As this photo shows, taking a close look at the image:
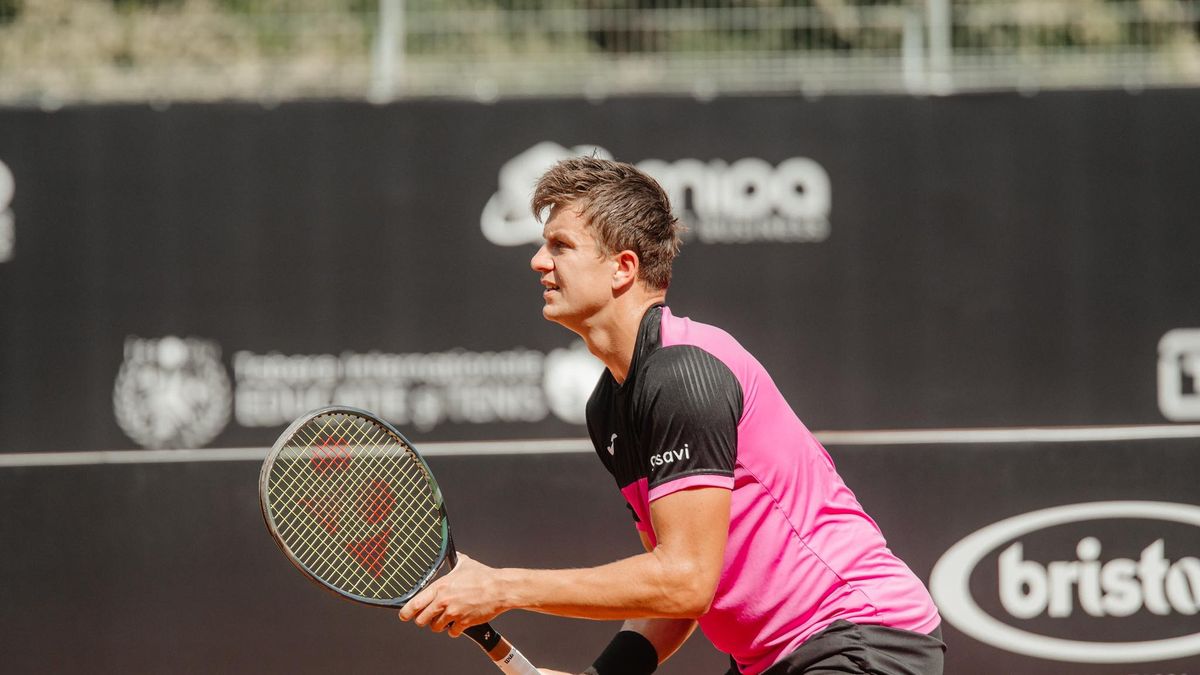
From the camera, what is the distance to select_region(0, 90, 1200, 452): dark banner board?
4891 mm

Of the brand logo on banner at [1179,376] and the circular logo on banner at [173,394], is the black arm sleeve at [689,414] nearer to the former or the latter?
the circular logo on banner at [173,394]

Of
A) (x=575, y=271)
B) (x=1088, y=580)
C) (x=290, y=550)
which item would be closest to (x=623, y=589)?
(x=575, y=271)

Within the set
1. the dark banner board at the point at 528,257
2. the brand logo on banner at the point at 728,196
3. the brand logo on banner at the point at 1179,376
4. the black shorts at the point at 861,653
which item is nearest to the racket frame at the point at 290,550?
the black shorts at the point at 861,653

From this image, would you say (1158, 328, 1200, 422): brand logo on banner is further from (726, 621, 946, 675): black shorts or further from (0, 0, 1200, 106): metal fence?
(726, 621, 946, 675): black shorts

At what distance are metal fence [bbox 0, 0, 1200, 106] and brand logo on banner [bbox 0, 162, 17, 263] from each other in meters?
0.54

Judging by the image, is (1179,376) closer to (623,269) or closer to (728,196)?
(728,196)

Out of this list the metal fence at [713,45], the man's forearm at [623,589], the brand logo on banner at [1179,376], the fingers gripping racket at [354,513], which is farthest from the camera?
the metal fence at [713,45]

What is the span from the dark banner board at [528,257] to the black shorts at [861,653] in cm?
230

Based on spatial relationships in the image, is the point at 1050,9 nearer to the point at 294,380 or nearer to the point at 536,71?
the point at 536,71

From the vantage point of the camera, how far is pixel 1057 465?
4883mm

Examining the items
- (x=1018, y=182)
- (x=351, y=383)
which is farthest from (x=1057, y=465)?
(x=351, y=383)

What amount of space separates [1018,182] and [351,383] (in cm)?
280

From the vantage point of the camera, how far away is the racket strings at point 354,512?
13.0ft

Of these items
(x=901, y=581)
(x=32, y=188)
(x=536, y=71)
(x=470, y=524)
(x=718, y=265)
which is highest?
(x=536, y=71)
